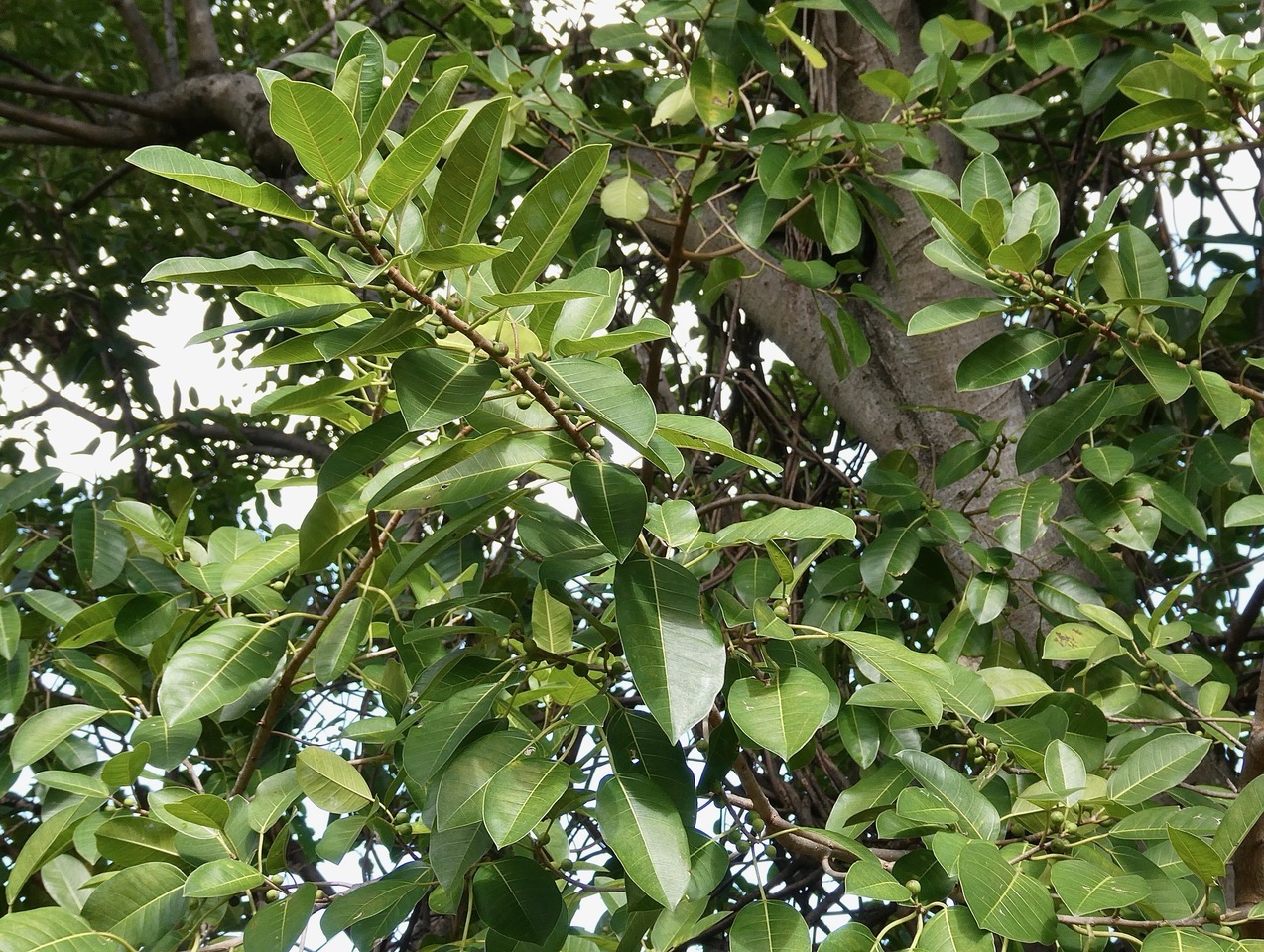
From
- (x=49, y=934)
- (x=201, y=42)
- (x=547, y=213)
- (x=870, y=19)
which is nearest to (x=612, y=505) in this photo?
(x=547, y=213)

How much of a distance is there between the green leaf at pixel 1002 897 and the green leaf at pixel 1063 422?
55 centimetres

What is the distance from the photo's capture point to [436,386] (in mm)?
663

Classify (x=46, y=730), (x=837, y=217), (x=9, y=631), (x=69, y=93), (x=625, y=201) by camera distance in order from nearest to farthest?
(x=46, y=730) → (x=9, y=631) → (x=837, y=217) → (x=625, y=201) → (x=69, y=93)

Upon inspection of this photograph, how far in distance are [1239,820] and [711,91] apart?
1115mm

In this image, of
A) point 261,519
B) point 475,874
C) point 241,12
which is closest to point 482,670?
point 475,874

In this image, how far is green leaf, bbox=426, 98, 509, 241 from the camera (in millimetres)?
636

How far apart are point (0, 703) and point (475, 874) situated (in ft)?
2.58

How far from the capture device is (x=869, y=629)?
1.49 meters

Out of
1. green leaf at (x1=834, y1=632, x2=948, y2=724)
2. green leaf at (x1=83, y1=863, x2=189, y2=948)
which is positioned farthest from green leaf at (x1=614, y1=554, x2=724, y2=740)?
green leaf at (x1=83, y1=863, x2=189, y2=948)

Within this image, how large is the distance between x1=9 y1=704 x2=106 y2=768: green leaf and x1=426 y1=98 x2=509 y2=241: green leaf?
0.81m

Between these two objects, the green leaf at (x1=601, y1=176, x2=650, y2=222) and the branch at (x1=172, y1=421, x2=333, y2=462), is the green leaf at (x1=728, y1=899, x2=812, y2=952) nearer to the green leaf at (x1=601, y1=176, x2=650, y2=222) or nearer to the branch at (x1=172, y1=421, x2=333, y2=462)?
the green leaf at (x1=601, y1=176, x2=650, y2=222)

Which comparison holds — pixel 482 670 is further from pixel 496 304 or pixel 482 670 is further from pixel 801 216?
pixel 801 216

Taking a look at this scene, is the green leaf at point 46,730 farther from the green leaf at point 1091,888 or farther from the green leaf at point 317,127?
the green leaf at point 1091,888

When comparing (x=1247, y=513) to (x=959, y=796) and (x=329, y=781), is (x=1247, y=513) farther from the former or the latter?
(x=329, y=781)
